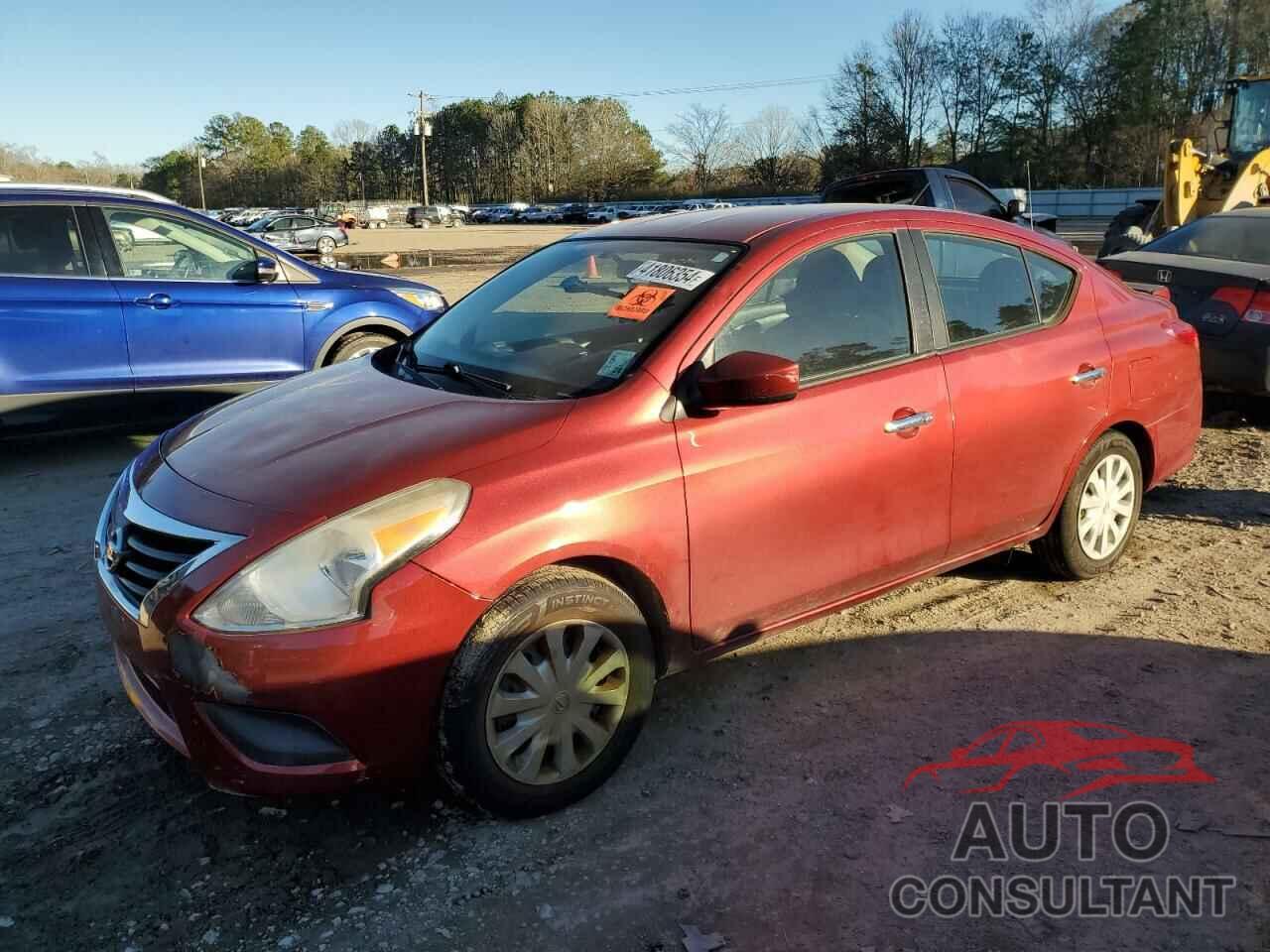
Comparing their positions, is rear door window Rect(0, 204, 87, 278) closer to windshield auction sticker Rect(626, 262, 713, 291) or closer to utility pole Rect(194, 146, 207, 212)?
windshield auction sticker Rect(626, 262, 713, 291)

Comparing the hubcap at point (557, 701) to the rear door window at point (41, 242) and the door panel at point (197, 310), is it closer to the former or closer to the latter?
the door panel at point (197, 310)

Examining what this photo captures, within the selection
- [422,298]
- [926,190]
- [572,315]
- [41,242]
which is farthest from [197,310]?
[926,190]

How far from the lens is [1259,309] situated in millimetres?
6586

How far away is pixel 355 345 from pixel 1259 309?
6.28 metres

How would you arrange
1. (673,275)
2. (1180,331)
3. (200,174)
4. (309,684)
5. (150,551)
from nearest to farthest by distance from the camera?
(309,684)
(150,551)
(673,275)
(1180,331)
(200,174)

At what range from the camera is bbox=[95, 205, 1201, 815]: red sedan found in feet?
8.27

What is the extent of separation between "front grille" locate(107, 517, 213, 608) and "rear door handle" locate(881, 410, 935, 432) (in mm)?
2219

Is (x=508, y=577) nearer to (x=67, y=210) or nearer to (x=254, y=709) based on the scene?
(x=254, y=709)

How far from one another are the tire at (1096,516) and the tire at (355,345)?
4848mm

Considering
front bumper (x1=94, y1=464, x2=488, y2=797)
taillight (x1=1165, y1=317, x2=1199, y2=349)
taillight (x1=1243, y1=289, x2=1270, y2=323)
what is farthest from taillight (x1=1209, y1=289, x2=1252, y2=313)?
front bumper (x1=94, y1=464, x2=488, y2=797)

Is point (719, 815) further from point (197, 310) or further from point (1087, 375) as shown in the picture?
point (197, 310)

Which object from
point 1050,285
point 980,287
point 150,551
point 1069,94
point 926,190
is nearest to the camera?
point 150,551

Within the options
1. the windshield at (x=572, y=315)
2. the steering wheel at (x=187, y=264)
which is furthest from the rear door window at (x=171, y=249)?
the windshield at (x=572, y=315)

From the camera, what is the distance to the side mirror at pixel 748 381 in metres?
2.96
